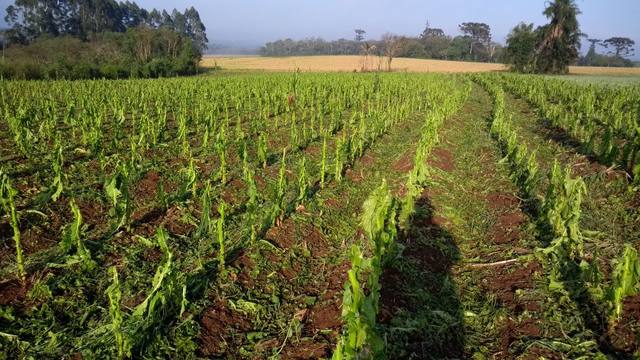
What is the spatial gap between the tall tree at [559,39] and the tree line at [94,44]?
Result: 43.9 meters

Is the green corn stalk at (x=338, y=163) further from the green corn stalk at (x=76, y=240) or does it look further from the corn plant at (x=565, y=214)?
the green corn stalk at (x=76, y=240)

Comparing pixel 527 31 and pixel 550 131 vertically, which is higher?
pixel 527 31

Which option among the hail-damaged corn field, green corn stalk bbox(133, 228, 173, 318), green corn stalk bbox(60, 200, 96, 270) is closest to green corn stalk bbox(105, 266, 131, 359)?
the hail-damaged corn field

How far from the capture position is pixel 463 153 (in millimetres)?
9969

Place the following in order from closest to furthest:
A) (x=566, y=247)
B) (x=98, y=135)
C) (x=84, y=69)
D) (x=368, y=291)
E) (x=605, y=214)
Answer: (x=368, y=291), (x=566, y=247), (x=605, y=214), (x=98, y=135), (x=84, y=69)

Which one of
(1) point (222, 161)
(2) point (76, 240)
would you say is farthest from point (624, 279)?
(1) point (222, 161)

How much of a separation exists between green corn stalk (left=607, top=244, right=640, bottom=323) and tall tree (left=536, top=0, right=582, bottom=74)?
56643mm

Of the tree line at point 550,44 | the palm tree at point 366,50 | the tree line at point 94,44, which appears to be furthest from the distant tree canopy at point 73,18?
the tree line at point 550,44

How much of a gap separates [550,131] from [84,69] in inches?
1365

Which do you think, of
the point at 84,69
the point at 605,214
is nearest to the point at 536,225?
the point at 605,214

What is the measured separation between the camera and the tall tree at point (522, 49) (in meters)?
52.2

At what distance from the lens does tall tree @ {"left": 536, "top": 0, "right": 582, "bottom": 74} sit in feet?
162

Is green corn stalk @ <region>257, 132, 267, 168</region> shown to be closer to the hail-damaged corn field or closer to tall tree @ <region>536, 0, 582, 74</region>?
the hail-damaged corn field

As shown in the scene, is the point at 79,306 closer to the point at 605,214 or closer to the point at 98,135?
the point at 98,135
